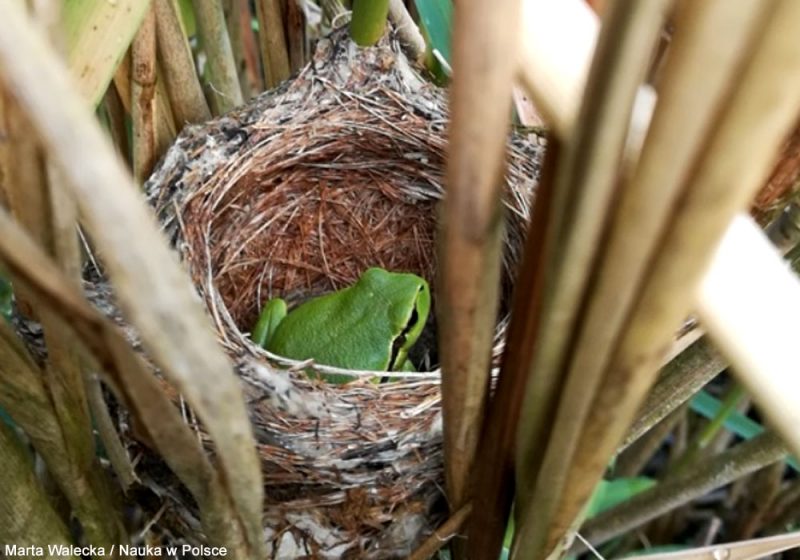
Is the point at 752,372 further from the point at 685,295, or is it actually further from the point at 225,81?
the point at 225,81

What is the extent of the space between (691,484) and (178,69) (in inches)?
20.7

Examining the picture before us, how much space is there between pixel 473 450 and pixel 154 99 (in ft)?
1.33

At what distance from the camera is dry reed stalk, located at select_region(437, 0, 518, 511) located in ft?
0.62

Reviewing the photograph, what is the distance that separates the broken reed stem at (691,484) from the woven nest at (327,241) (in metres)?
0.21

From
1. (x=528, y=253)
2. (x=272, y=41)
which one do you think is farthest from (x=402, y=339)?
(x=528, y=253)

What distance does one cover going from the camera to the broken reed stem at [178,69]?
0.57 meters

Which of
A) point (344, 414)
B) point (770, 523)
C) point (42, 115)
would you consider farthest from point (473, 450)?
point (770, 523)

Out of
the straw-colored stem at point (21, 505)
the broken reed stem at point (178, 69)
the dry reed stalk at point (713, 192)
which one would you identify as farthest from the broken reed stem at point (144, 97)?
the dry reed stalk at point (713, 192)

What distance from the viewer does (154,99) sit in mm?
625

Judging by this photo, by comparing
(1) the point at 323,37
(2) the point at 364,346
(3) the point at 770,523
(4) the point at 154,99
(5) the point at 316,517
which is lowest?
(3) the point at 770,523

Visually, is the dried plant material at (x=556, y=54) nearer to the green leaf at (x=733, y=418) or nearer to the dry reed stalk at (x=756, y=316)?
the dry reed stalk at (x=756, y=316)

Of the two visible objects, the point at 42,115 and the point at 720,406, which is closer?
the point at 42,115

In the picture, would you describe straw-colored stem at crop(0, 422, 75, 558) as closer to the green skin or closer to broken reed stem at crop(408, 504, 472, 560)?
broken reed stem at crop(408, 504, 472, 560)

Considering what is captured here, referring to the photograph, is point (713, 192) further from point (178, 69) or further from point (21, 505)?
point (178, 69)
